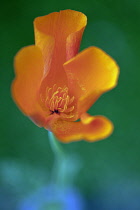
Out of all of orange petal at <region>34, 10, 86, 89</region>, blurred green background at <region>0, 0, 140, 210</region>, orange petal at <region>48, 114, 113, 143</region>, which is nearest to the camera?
orange petal at <region>48, 114, 113, 143</region>

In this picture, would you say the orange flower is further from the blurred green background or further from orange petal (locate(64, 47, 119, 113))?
the blurred green background

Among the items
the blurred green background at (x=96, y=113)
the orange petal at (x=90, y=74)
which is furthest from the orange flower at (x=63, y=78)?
the blurred green background at (x=96, y=113)

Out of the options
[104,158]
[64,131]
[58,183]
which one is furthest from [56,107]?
[104,158]

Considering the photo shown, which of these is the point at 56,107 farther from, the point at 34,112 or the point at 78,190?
the point at 78,190

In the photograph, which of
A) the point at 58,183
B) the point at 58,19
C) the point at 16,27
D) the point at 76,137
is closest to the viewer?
the point at 76,137

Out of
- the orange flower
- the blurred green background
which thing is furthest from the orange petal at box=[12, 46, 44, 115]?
the blurred green background

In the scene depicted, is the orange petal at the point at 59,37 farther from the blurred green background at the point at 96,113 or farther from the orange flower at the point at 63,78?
the blurred green background at the point at 96,113

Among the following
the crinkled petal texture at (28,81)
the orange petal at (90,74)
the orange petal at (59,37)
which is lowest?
the crinkled petal texture at (28,81)

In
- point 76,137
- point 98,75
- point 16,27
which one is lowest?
point 76,137
